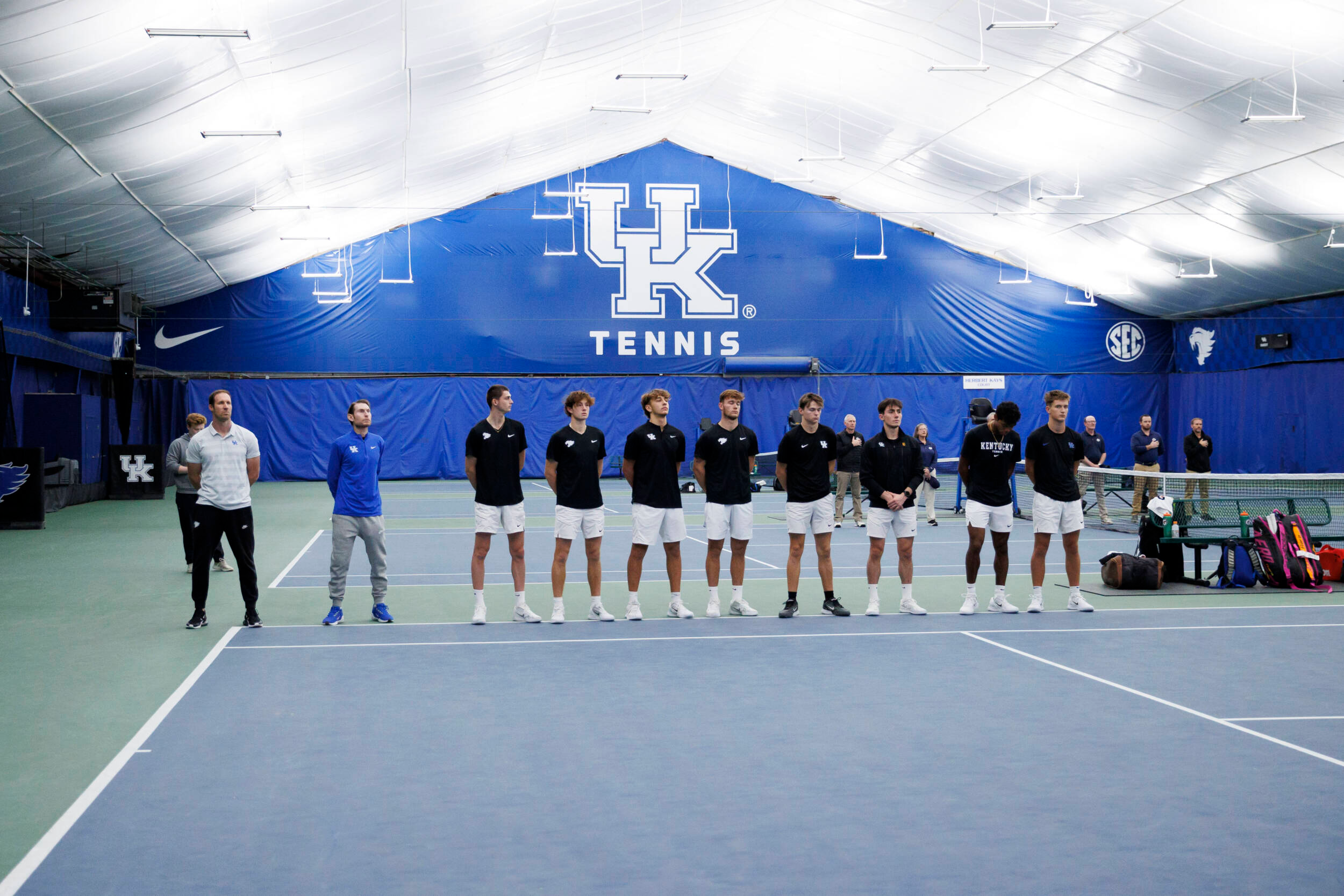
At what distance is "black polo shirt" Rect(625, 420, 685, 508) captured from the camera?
865 centimetres

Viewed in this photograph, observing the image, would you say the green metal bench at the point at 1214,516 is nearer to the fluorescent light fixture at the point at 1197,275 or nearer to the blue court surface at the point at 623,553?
the blue court surface at the point at 623,553

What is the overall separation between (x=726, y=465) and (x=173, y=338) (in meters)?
25.0

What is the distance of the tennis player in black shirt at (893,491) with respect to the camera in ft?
29.0

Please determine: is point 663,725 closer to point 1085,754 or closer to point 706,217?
point 1085,754

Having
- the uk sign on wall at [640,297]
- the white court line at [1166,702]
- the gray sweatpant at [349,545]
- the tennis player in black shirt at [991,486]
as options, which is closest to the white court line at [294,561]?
the gray sweatpant at [349,545]

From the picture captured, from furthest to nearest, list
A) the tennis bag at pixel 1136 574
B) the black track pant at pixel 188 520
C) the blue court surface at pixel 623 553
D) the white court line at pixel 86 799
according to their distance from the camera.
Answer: the blue court surface at pixel 623 553 < the black track pant at pixel 188 520 < the tennis bag at pixel 1136 574 < the white court line at pixel 86 799

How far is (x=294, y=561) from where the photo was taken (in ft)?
41.1

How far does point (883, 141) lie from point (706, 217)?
25.6 feet

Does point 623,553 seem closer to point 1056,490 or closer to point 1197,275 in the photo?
point 1056,490

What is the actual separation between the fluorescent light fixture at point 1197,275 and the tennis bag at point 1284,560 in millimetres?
17987

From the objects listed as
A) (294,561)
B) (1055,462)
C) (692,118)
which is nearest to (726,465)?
(1055,462)

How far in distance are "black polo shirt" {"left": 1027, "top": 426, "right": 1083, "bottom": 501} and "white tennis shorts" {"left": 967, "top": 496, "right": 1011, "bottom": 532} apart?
14cm

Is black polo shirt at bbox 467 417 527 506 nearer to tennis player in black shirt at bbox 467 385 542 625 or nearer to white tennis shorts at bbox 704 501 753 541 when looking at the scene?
tennis player in black shirt at bbox 467 385 542 625

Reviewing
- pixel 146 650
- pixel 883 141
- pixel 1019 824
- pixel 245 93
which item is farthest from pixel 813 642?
pixel 883 141
